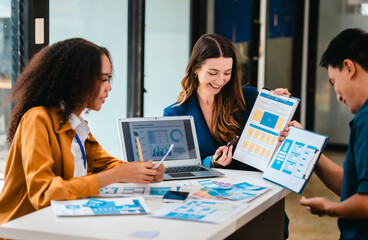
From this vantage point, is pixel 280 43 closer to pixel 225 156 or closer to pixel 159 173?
pixel 225 156

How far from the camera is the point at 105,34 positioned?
4.02 m

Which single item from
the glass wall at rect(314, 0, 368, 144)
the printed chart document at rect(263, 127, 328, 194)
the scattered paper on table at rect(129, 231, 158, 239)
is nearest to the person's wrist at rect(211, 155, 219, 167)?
the printed chart document at rect(263, 127, 328, 194)

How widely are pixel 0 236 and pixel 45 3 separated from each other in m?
2.04

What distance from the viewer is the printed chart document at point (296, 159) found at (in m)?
1.85

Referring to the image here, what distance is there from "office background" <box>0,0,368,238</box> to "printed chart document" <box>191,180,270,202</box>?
792 millimetres

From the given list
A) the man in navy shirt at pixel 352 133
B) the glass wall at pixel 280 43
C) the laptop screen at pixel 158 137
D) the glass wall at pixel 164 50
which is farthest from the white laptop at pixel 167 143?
the glass wall at pixel 280 43

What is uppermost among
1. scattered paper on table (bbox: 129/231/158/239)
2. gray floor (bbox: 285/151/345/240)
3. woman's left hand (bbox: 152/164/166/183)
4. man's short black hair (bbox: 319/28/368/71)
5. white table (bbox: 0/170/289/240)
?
man's short black hair (bbox: 319/28/368/71)

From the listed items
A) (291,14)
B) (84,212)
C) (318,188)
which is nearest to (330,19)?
(291,14)

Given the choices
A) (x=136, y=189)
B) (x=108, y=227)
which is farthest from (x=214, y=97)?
(x=108, y=227)

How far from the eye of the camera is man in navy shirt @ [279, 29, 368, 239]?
144 centimetres

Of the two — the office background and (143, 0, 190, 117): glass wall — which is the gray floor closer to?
the office background

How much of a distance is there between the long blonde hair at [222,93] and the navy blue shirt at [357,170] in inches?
38.3

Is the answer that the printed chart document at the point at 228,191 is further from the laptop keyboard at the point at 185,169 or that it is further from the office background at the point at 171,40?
the office background at the point at 171,40

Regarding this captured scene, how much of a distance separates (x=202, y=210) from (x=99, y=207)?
0.33m
